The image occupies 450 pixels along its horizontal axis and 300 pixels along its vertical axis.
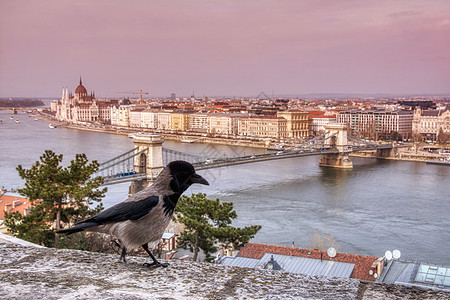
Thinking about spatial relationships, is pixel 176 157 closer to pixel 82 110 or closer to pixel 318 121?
pixel 318 121

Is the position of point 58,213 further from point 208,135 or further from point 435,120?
point 435,120

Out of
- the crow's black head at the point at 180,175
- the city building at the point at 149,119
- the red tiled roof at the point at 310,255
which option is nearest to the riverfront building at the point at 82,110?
the city building at the point at 149,119

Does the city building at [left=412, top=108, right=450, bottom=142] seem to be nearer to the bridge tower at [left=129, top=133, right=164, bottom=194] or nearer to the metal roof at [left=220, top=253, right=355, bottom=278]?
the bridge tower at [left=129, top=133, right=164, bottom=194]

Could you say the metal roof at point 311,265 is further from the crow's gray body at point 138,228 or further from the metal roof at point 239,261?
the crow's gray body at point 138,228

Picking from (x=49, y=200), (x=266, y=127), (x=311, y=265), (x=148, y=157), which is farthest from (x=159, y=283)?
(x=266, y=127)

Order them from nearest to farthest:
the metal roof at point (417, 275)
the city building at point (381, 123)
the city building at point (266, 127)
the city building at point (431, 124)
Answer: the metal roof at point (417, 275) < the city building at point (431, 124) < the city building at point (381, 123) < the city building at point (266, 127)

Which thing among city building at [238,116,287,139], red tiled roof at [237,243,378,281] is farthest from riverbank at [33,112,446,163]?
red tiled roof at [237,243,378,281]
